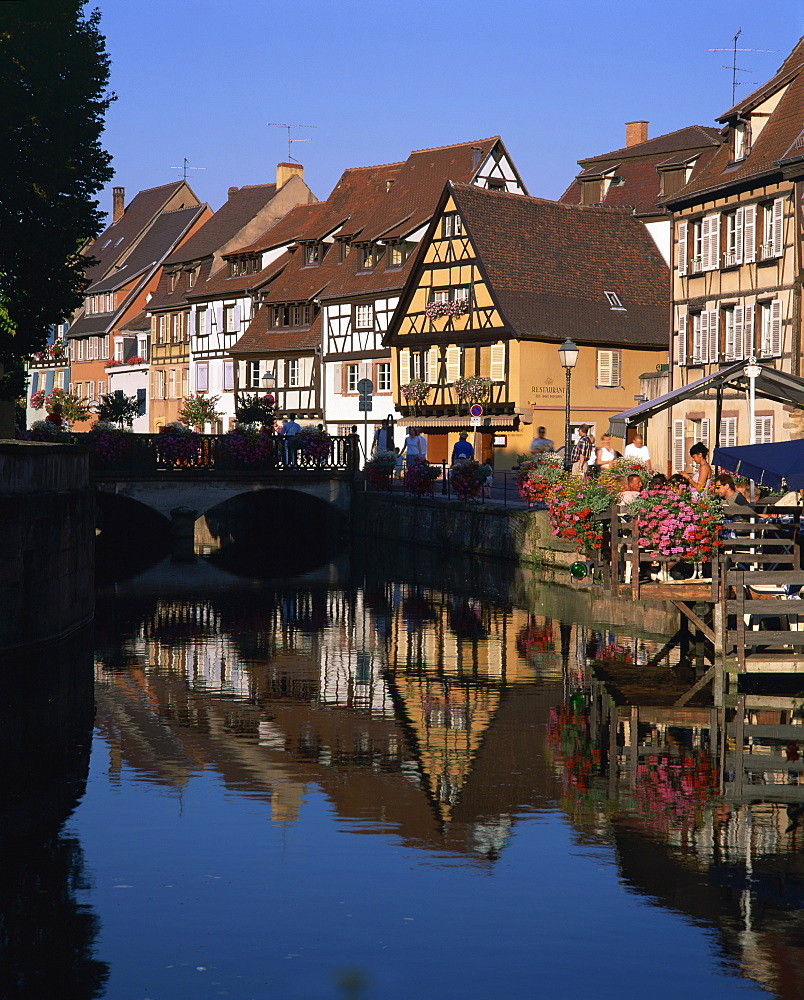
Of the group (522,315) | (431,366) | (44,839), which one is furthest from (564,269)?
(44,839)

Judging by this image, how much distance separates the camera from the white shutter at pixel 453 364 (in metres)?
56.4

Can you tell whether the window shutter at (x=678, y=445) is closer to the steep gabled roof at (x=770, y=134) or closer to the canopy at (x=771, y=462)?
the steep gabled roof at (x=770, y=134)

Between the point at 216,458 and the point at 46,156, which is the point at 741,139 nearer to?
the point at 216,458

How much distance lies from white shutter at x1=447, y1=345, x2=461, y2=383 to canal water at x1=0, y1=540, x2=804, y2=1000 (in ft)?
119

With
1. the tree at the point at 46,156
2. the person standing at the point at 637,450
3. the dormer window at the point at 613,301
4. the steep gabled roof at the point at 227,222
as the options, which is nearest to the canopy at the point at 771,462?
the person standing at the point at 637,450

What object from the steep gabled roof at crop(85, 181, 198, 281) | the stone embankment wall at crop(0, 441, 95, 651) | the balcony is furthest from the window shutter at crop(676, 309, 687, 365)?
the steep gabled roof at crop(85, 181, 198, 281)

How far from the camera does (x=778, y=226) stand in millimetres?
38969

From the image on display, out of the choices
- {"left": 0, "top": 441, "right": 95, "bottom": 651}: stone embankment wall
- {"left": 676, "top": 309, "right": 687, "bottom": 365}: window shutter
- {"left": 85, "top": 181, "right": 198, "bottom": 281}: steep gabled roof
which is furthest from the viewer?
{"left": 85, "top": 181, "right": 198, "bottom": 281}: steep gabled roof

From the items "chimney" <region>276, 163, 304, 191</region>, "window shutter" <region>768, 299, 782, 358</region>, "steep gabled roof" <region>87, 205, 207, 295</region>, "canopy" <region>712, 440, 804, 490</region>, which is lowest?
"canopy" <region>712, 440, 804, 490</region>

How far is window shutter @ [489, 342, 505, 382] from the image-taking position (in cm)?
5400

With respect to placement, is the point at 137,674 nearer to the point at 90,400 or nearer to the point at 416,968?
the point at 416,968

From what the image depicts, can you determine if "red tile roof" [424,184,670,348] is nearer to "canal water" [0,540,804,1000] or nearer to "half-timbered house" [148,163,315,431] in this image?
"half-timbered house" [148,163,315,431]

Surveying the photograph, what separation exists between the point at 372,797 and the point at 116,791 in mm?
2090

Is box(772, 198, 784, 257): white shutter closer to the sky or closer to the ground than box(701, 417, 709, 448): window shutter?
closer to the sky
